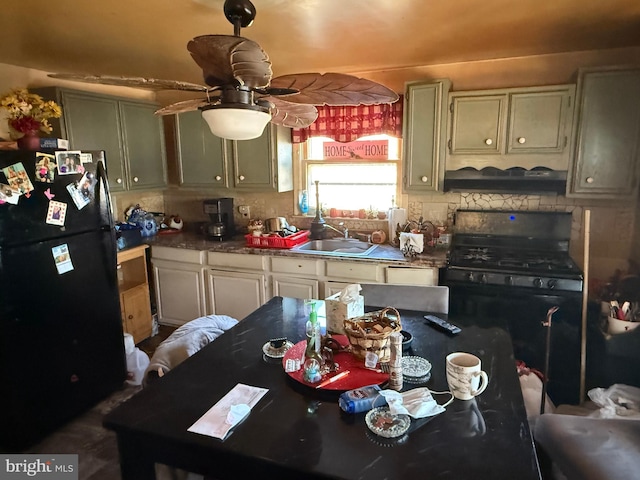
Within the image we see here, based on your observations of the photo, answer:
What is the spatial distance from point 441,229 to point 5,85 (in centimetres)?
327

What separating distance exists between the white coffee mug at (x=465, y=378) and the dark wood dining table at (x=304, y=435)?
29mm

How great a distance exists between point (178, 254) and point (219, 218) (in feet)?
1.50

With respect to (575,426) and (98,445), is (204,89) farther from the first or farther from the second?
(98,445)

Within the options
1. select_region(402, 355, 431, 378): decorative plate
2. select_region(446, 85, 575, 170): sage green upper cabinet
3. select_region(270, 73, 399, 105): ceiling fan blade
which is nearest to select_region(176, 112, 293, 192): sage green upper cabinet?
select_region(446, 85, 575, 170): sage green upper cabinet

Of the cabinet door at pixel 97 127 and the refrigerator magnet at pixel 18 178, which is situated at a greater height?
the cabinet door at pixel 97 127

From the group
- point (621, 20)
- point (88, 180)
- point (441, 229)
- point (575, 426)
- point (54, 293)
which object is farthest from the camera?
point (441, 229)

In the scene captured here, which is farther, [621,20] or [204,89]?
[621,20]

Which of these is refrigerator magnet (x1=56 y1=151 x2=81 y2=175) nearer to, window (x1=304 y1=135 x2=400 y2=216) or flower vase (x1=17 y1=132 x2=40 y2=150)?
flower vase (x1=17 y1=132 x2=40 y2=150)

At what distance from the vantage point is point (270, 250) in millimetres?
3307

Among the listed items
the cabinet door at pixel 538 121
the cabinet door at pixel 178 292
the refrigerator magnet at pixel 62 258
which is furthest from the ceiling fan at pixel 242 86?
the cabinet door at pixel 178 292

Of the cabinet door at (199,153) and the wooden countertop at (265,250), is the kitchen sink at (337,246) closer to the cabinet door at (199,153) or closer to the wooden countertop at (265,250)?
the wooden countertop at (265,250)

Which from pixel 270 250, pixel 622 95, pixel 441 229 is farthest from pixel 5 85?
pixel 622 95

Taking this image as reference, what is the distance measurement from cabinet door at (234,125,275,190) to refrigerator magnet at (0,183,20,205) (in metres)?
1.77

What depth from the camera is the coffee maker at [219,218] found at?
365 cm
